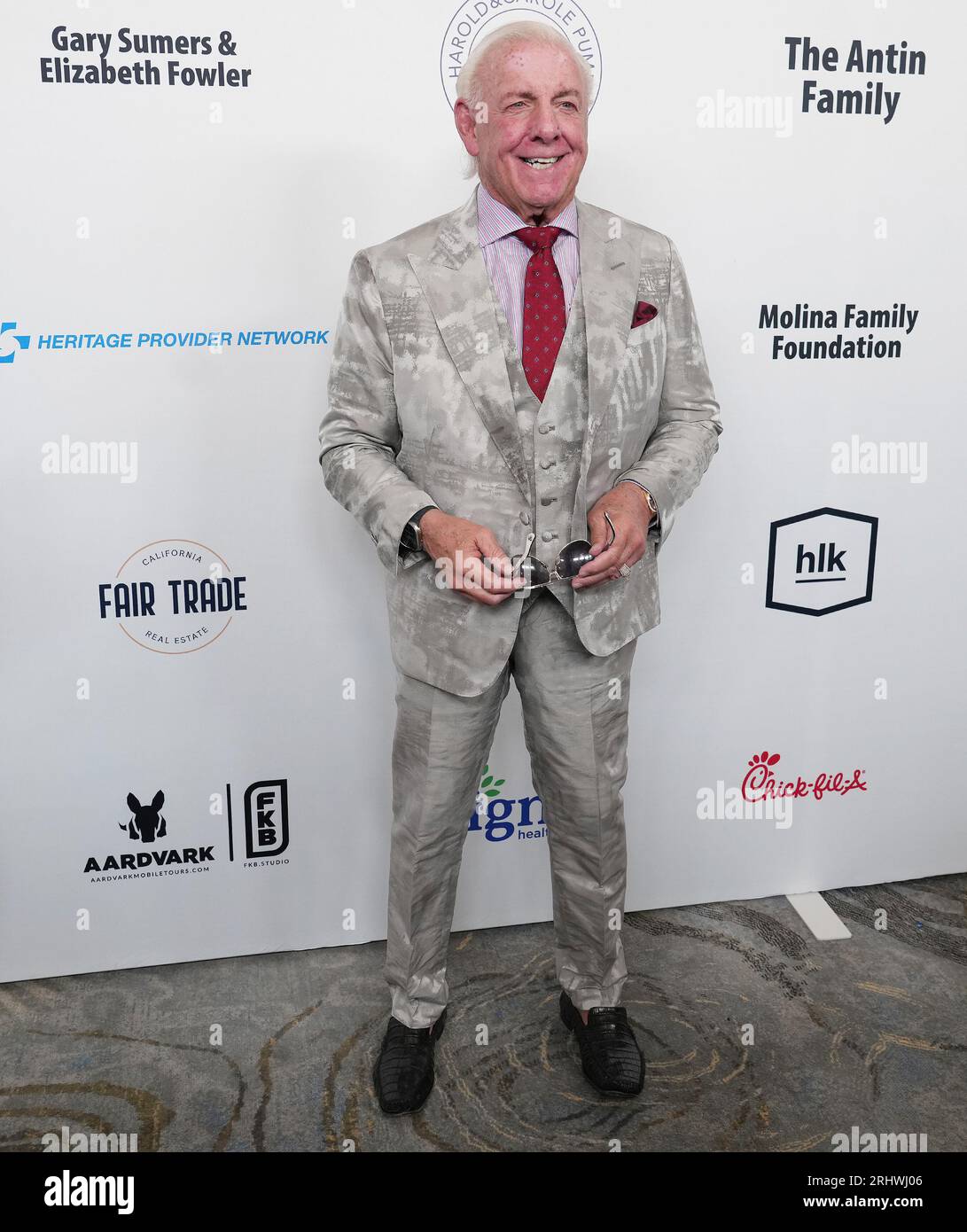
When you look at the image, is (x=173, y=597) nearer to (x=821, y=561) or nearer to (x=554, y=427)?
(x=554, y=427)

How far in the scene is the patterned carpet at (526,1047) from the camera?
2219mm

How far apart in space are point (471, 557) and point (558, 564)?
0.56 ft

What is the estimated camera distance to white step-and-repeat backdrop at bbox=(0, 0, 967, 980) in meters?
2.34

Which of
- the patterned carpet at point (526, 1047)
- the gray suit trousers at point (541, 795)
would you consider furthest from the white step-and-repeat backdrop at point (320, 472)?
the gray suit trousers at point (541, 795)

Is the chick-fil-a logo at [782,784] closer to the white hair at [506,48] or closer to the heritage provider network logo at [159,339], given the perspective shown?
the heritage provider network logo at [159,339]

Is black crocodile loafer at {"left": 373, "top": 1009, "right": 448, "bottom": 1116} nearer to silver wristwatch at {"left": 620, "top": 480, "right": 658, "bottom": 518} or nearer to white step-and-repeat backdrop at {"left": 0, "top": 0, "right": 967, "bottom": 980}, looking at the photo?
white step-and-repeat backdrop at {"left": 0, "top": 0, "right": 967, "bottom": 980}

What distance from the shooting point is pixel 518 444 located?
205 centimetres

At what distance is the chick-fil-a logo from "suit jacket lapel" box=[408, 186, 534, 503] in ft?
4.08

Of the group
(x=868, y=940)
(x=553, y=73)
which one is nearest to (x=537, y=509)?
(x=553, y=73)

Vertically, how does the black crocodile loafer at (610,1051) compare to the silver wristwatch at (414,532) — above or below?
below

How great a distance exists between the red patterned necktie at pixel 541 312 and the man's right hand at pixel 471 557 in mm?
275

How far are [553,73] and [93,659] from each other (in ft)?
4.91

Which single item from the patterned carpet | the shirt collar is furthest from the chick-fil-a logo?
the shirt collar
